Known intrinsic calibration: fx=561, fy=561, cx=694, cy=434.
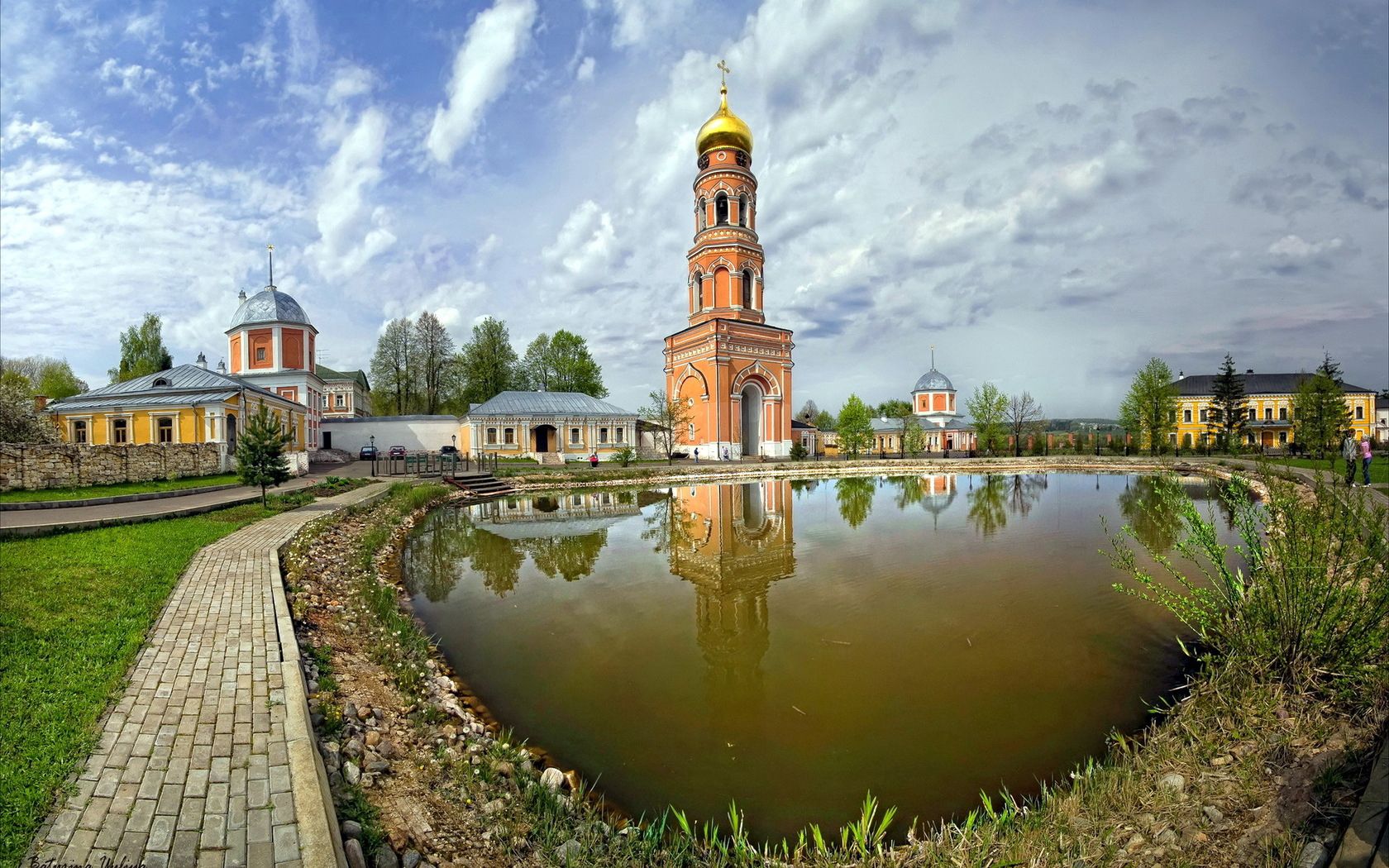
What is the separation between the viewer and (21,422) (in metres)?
21.5

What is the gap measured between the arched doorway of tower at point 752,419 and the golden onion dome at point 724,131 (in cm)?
1724

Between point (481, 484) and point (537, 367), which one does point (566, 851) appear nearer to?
point (481, 484)

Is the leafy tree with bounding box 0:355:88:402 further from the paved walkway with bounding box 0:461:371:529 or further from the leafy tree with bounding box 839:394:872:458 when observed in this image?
the leafy tree with bounding box 839:394:872:458

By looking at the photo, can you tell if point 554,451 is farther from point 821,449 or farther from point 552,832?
point 552,832

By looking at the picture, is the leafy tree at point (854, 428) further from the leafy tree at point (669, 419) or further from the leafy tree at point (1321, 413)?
the leafy tree at point (1321, 413)

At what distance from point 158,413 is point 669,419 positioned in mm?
25160

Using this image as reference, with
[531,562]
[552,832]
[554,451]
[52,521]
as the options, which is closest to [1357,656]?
[552,832]

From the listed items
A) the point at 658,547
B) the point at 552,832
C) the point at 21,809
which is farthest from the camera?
the point at 658,547

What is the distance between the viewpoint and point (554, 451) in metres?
39.1

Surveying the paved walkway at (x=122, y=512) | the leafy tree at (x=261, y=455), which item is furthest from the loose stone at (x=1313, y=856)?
the leafy tree at (x=261, y=455)

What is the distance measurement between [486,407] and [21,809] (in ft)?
123

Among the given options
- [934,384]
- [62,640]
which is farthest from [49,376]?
[934,384]

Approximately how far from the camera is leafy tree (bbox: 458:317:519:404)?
4888 centimetres

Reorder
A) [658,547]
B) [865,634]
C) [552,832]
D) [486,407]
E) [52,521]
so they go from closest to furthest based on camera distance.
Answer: [552,832] → [865,634] → [52,521] → [658,547] → [486,407]
